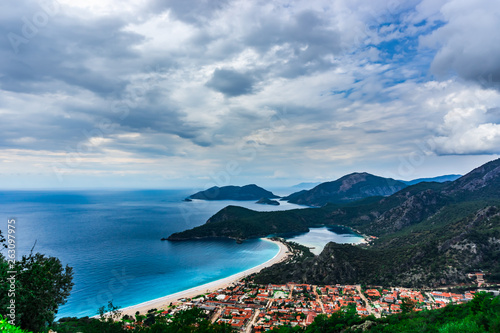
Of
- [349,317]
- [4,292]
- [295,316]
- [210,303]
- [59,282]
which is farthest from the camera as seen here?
[210,303]

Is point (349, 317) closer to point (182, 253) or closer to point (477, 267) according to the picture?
point (477, 267)

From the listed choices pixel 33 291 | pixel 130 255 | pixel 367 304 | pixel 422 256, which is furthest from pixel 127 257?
pixel 422 256

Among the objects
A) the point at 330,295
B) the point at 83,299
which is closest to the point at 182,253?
the point at 83,299

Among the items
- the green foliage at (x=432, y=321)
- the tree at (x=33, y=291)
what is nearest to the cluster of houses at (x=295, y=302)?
the green foliage at (x=432, y=321)

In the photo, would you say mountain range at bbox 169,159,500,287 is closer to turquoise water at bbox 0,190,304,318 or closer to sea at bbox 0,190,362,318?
sea at bbox 0,190,362,318

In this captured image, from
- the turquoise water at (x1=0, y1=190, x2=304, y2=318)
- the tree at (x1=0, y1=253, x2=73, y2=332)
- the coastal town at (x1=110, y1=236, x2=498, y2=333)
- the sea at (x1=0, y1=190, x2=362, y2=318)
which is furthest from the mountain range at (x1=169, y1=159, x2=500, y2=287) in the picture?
the tree at (x1=0, y1=253, x2=73, y2=332)

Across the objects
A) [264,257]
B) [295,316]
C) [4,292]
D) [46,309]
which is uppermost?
[4,292]

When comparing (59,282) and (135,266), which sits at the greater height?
(59,282)

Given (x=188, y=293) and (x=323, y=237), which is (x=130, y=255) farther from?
(x=323, y=237)
